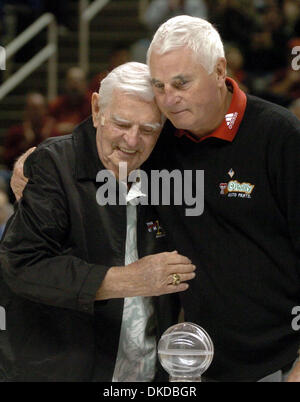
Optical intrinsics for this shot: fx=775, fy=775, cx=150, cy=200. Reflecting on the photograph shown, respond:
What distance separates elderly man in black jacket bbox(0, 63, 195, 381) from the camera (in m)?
2.10

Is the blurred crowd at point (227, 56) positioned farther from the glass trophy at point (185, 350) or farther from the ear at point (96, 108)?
the glass trophy at point (185, 350)

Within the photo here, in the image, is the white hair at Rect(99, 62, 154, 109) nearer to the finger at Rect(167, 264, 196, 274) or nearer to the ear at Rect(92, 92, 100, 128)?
the ear at Rect(92, 92, 100, 128)

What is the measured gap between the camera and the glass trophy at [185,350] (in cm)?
195

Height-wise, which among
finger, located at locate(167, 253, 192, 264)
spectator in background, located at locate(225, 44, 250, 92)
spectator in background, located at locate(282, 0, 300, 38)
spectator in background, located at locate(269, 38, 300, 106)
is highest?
spectator in background, located at locate(282, 0, 300, 38)

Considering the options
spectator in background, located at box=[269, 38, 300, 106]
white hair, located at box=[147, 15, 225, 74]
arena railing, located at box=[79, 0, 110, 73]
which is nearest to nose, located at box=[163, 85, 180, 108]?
white hair, located at box=[147, 15, 225, 74]

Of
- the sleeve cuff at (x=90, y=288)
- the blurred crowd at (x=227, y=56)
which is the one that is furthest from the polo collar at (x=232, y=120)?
the blurred crowd at (x=227, y=56)

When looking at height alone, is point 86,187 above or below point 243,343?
above

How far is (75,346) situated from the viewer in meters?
2.21

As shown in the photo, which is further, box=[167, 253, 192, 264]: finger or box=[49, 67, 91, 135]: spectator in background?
box=[49, 67, 91, 135]: spectator in background

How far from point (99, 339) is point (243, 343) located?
416 mm

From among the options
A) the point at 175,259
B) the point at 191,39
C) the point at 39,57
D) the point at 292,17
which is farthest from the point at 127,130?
the point at 292,17

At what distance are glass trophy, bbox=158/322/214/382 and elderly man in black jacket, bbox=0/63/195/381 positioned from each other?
0.15 m
